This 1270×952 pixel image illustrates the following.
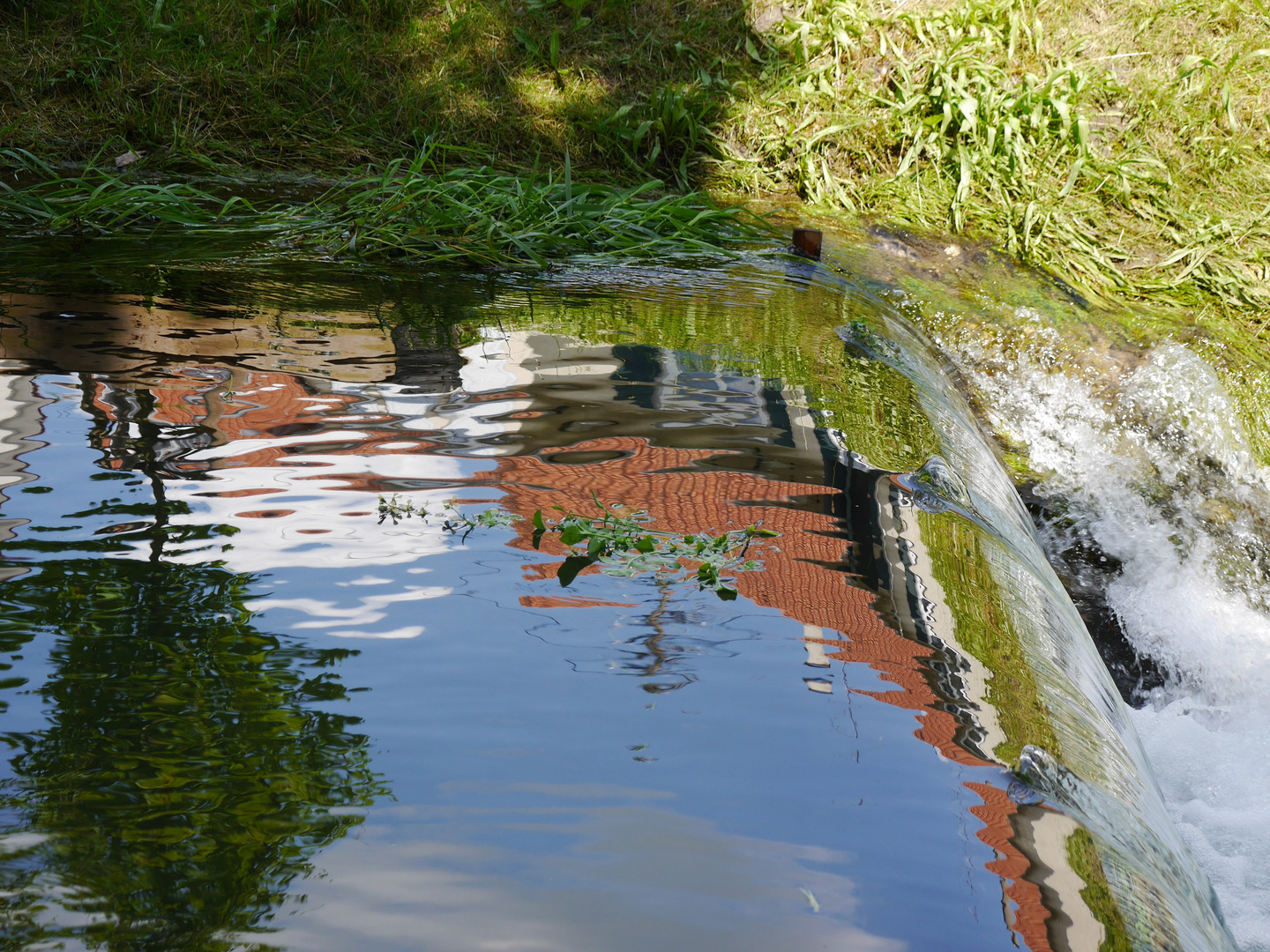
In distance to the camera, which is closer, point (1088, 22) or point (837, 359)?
point (837, 359)

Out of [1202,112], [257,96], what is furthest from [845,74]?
[257,96]

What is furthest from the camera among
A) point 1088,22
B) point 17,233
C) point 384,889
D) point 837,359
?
point 1088,22

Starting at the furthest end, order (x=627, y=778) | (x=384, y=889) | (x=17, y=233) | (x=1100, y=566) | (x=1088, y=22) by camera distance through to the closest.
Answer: (x=1088, y=22)
(x=17, y=233)
(x=1100, y=566)
(x=627, y=778)
(x=384, y=889)

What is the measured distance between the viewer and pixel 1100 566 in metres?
3.23

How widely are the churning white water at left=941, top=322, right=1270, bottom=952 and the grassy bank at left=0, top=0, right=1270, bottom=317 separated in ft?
3.17

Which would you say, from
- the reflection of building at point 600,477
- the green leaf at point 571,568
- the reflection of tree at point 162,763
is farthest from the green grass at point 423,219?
the reflection of tree at point 162,763

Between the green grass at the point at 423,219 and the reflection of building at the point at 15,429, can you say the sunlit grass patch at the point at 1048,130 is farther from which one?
the reflection of building at the point at 15,429

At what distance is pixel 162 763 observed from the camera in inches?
42.0

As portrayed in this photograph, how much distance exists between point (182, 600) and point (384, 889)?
25.8 inches

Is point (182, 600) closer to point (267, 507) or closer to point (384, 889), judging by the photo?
point (267, 507)

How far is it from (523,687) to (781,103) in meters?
4.98

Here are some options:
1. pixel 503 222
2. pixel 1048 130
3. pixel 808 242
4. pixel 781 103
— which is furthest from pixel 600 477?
pixel 1048 130

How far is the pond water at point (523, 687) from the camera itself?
94 cm

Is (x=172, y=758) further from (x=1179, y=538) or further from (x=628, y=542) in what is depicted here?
(x=1179, y=538)
